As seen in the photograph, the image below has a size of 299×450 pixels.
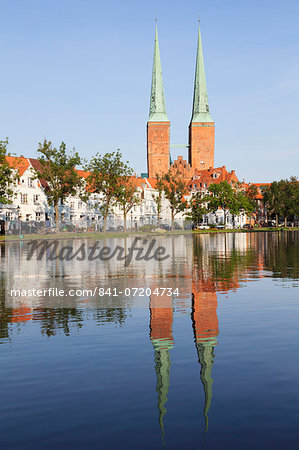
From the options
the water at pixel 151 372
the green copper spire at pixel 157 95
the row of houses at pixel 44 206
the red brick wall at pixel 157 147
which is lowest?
the water at pixel 151 372

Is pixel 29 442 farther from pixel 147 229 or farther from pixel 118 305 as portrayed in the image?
pixel 147 229

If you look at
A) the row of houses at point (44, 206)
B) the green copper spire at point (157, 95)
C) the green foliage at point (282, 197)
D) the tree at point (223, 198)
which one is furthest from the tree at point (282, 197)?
the green copper spire at point (157, 95)

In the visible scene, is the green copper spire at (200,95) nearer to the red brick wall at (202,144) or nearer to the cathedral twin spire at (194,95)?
the cathedral twin spire at (194,95)

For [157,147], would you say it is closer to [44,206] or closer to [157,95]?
[157,95]

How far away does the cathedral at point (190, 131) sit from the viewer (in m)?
175

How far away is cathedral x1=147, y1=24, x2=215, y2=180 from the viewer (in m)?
175

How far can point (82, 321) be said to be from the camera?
12.2 m

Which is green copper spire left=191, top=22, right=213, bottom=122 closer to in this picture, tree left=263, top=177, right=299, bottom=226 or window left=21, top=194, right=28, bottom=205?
tree left=263, top=177, right=299, bottom=226

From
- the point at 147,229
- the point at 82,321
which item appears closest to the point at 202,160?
the point at 147,229

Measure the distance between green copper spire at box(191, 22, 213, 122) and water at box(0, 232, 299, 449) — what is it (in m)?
169

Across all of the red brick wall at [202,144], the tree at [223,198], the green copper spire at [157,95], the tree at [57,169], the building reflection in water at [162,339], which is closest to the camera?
the building reflection in water at [162,339]

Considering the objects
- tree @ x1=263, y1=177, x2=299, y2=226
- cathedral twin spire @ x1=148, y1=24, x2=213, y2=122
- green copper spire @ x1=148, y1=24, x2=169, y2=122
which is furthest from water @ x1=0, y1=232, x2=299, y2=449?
cathedral twin spire @ x1=148, y1=24, x2=213, y2=122

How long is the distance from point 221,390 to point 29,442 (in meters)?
2.76

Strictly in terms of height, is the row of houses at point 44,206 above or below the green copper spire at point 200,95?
below
